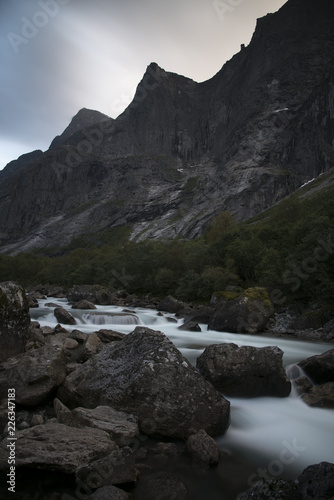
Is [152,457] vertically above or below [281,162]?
below

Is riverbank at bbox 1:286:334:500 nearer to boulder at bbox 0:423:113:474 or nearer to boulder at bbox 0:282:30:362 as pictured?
boulder at bbox 0:423:113:474

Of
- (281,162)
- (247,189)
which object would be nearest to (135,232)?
(247,189)

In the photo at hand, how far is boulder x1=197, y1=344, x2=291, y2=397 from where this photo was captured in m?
9.58

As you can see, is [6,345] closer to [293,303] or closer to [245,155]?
[293,303]

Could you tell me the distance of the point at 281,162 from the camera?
150750mm

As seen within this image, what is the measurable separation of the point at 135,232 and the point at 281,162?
84.9 meters

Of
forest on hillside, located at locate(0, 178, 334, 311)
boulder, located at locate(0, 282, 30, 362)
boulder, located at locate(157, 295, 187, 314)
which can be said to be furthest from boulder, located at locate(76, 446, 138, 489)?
boulder, located at locate(157, 295, 187, 314)

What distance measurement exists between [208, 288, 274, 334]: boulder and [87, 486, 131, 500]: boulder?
55.5 ft

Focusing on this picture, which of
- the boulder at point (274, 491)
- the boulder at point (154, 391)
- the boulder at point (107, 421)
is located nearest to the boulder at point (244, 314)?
the boulder at point (154, 391)

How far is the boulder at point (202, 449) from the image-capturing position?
20.4 ft

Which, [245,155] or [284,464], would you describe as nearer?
[284,464]

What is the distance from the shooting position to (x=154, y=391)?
24.6 feet

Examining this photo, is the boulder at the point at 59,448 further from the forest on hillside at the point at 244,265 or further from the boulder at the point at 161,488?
the forest on hillside at the point at 244,265

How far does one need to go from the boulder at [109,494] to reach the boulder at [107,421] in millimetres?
1384
